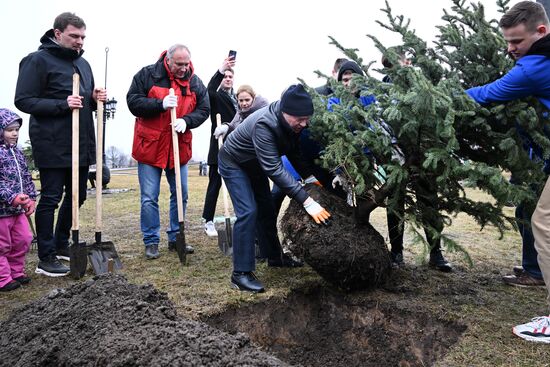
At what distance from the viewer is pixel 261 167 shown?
444 cm

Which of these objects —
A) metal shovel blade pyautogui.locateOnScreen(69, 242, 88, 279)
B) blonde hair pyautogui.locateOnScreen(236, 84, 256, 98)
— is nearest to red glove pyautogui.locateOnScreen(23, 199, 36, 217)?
metal shovel blade pyautogui.locateOnScreen(69, 242, 88, 279)

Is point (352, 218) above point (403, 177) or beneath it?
beneath

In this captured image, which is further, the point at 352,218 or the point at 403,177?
the point at 352,218

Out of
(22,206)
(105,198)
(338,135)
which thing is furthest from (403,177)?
(105,198)

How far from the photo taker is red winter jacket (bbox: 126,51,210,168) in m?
5.30

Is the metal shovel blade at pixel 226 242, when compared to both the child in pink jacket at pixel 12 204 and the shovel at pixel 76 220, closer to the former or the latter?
the shovel at pixel 76 220

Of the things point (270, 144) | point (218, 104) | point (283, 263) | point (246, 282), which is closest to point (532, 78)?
point (270, 144)

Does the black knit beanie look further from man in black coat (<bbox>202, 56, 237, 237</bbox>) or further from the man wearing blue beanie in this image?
man in black coat (<bbox>202, 56, 237, 237</bbox>)

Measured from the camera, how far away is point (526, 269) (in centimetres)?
464

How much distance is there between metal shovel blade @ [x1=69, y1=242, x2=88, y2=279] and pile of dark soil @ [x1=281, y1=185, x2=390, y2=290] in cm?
198

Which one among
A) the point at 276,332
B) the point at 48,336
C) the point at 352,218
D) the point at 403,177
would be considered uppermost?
the point at 403,177

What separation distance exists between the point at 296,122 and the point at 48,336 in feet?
7.58

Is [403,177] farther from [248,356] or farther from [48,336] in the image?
[48,336]

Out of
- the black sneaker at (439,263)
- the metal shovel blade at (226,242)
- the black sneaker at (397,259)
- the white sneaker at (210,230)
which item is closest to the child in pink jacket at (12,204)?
the metal shovel blade at (226,242)
